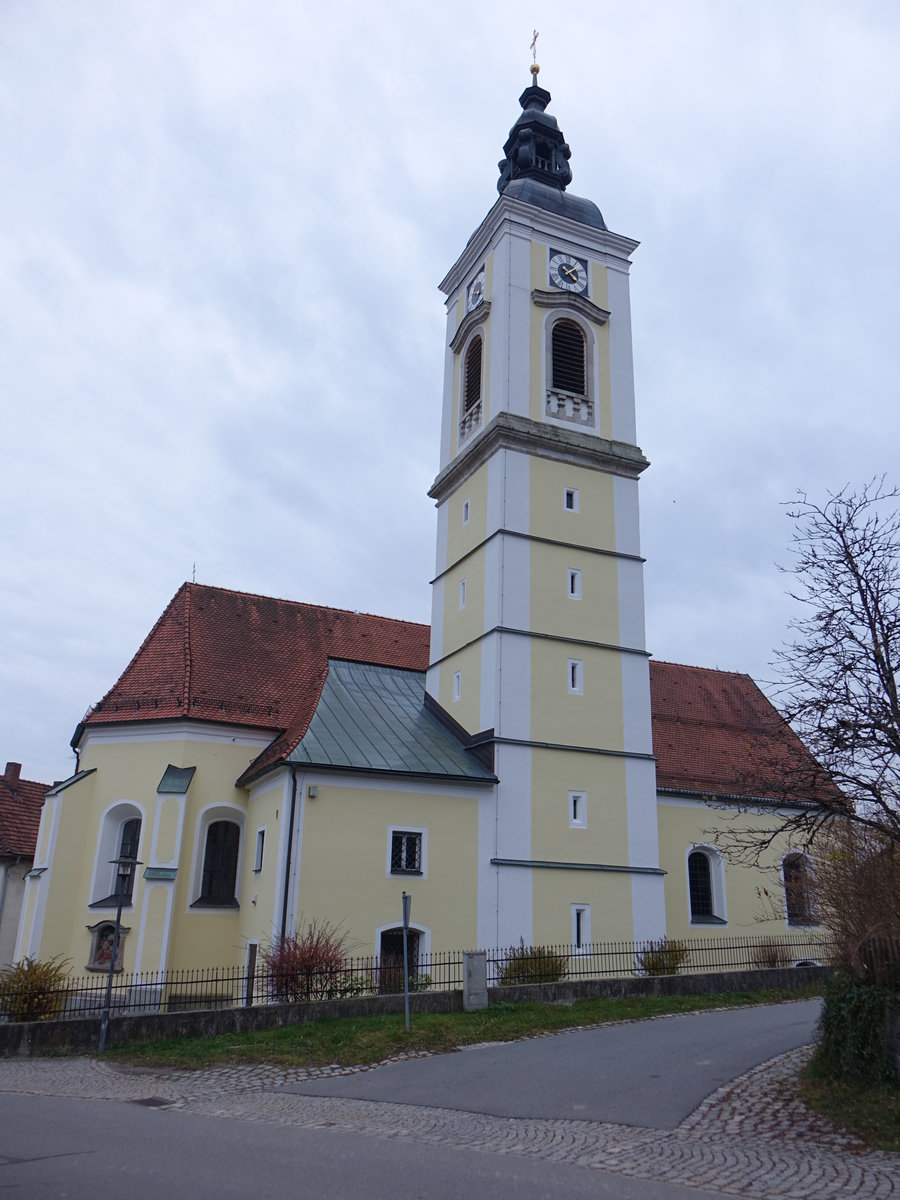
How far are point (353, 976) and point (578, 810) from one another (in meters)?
7.28

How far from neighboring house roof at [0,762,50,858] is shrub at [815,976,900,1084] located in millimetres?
24081

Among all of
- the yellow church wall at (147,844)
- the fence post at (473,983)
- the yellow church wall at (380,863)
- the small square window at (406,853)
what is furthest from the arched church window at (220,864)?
the fence post at (473,983)

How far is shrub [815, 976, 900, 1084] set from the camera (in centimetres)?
959

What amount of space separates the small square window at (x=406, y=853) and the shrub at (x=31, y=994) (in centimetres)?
724

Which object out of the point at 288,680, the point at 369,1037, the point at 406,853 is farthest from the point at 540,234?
the point at 369,1037

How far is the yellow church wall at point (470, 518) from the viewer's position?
2567cm

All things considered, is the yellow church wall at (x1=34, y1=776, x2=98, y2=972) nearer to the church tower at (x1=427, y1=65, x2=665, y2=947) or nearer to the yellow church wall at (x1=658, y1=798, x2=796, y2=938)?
the church tower at (x1=427, y1=65, x2=665, y2=947)

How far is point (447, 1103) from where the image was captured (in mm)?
10453

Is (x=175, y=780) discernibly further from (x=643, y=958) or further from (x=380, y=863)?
(x=643, y=958)

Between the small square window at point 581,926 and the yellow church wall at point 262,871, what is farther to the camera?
the small square window at point 581,926

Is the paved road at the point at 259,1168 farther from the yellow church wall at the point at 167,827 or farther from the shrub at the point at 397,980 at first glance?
the yellow church wall at the point at 167,827

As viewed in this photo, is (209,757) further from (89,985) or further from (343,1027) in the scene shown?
(343,1027)

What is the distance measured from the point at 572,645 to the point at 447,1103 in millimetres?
14697

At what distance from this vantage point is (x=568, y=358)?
27594 mm
